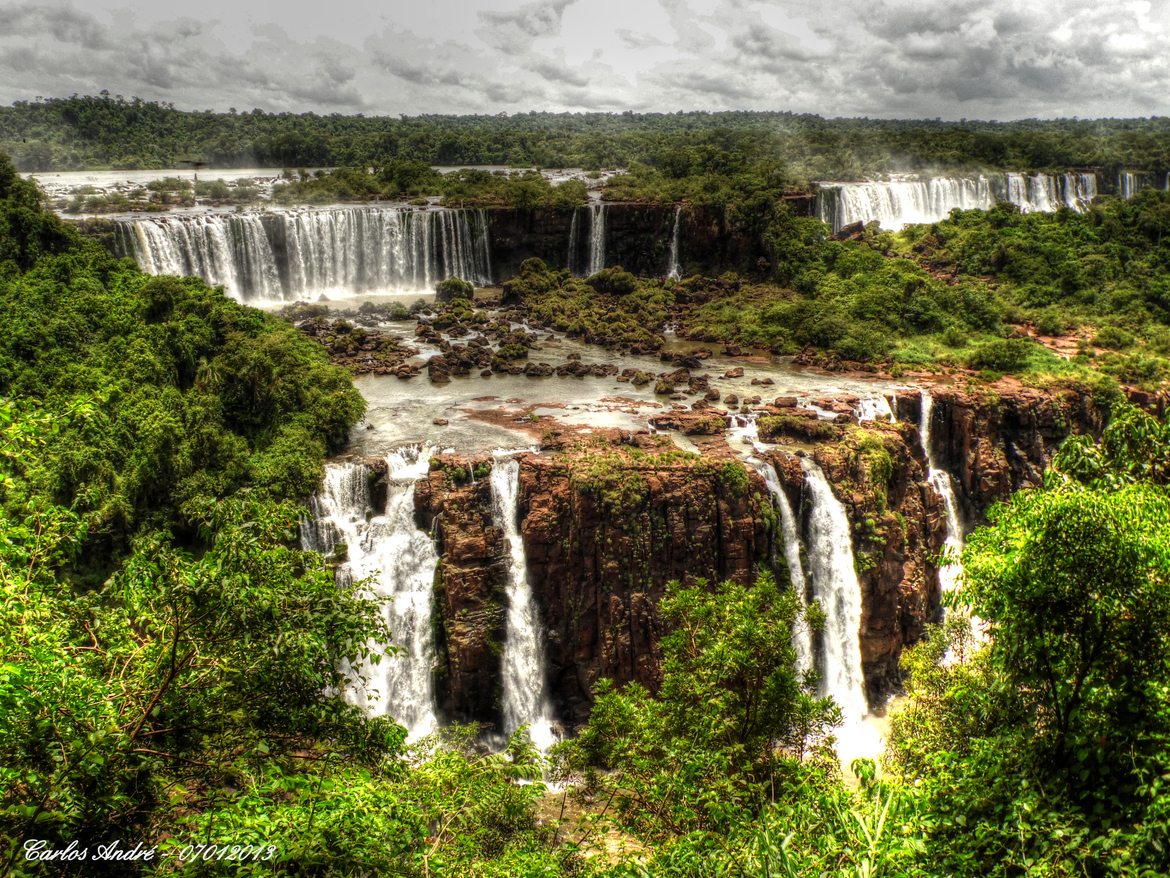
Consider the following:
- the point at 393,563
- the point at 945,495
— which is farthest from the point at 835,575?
the point at 393,563

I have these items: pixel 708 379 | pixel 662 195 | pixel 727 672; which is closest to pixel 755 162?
pixel 662 195

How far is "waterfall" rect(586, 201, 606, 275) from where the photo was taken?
168 ft

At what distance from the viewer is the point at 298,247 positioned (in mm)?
44594

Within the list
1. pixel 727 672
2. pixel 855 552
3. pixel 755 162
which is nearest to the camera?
pixel 727 672

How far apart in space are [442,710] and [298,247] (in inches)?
1269

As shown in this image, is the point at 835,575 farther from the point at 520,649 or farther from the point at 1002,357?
the point at 1002,357

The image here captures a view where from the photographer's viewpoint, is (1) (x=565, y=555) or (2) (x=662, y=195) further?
(2) (x=662, y=195)

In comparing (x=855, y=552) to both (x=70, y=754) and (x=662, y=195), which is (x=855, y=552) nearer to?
(x=70, y=754)

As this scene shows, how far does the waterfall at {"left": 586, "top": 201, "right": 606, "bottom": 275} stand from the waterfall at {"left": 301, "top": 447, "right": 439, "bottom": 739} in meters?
31.5

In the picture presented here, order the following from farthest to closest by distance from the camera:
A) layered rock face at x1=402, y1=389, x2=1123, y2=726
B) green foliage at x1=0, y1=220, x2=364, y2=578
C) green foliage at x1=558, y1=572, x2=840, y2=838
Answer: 1. layered rock face at x1=402, y1=389, x2=1123, y2=726
2. green foliage at x1=0, y1=220, x2=364, y2=578
3. green foliage at x1=558, y1=572, x2=840, y2=838

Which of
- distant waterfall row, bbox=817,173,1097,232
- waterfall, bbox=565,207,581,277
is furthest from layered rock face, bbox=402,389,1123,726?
distant waterfall row, bbox=817,173,1097,232

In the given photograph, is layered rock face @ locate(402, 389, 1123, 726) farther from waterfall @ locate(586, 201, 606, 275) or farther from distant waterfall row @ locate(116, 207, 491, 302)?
waterfall @ locate(586, 201, 606, 275)

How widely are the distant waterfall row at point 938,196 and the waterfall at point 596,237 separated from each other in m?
15.6

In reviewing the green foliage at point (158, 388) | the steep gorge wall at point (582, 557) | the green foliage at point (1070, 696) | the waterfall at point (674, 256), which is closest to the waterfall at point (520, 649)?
the steep gorge wall at point (582, 557)
